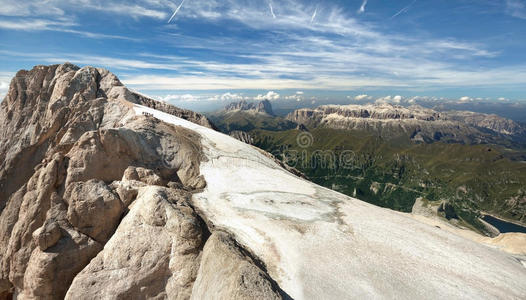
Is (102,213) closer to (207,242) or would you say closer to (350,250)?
(207,242)

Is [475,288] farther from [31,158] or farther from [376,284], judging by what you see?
[31,158]

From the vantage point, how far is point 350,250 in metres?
18.2

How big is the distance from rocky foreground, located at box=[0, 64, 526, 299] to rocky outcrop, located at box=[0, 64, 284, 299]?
84 mm

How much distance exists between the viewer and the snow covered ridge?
15.2m

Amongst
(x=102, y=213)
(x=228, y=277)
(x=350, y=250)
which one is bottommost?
(x=350, y=250)

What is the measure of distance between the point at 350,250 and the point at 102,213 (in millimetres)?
18430

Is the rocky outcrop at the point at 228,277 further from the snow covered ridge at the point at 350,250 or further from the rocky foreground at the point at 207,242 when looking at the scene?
the snow covered ridge at the point at 350,250

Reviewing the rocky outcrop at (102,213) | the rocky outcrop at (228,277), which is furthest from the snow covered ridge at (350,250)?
the rocky outcrop at (102,213)

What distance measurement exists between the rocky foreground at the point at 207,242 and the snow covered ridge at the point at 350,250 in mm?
85

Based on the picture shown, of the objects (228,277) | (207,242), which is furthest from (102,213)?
(228,277)

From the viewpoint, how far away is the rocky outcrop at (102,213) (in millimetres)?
15680

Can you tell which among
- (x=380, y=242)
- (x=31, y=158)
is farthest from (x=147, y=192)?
(x=31, y=158)

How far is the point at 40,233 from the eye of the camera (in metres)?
16.8

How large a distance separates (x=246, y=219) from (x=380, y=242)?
10574 millimetres
